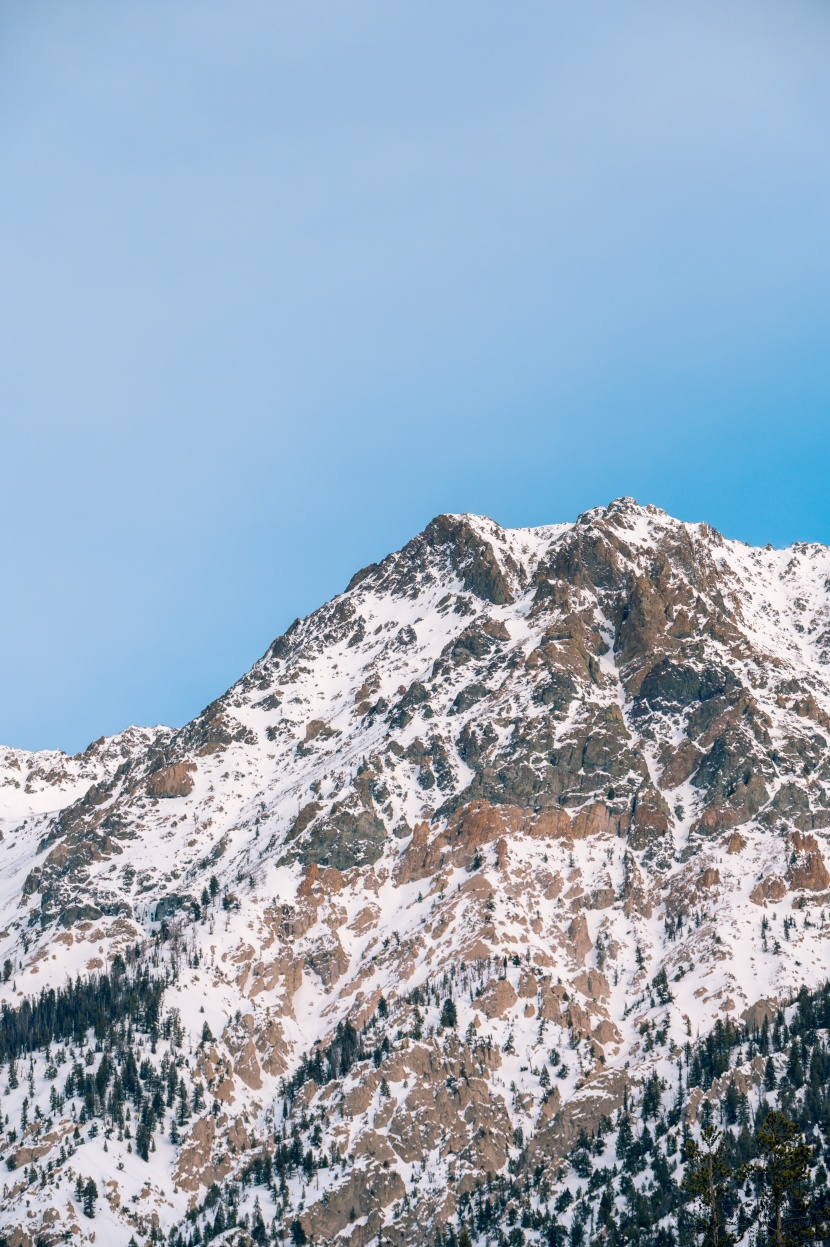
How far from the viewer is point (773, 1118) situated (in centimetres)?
14412

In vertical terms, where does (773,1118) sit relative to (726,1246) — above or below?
above

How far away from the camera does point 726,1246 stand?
142 metres

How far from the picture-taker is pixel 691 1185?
14188cm

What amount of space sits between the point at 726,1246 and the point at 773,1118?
11.9 m

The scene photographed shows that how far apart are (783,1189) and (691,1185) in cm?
842

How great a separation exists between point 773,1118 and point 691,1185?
9.64m

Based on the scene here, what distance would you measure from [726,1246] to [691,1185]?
6407 millimetres

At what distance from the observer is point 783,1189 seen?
13762cm

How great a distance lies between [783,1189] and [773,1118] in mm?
7705
